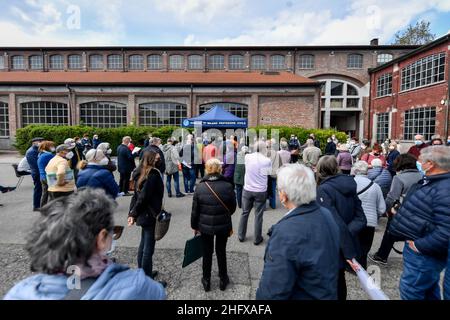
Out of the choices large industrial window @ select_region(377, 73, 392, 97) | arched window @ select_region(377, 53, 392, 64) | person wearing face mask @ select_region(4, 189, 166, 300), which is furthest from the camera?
arched window @ select_region(377, 53, 392, 64)

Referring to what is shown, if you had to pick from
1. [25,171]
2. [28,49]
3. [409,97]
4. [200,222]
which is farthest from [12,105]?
[409,97]

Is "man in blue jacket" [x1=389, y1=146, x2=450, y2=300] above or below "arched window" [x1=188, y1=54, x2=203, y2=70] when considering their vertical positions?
below

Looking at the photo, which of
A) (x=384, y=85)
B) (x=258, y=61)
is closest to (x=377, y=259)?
(x=384, y=85)

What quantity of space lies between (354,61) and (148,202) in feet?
117

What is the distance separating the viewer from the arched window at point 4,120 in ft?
73.3

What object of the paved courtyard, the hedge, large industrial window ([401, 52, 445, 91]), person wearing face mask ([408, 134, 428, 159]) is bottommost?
the paved courtyard

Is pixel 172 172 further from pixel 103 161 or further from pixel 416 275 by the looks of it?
pixel 416 275

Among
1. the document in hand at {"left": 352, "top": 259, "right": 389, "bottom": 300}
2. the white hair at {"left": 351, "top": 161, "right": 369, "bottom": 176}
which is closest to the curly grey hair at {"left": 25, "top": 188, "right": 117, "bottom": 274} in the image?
the document in hand at {"left": 352, "top": 259, "right": 389, "bottom": 300}

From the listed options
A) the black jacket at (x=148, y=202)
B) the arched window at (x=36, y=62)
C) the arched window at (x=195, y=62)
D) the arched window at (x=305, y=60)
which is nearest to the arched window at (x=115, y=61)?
the arched window at (x=36, y=62)

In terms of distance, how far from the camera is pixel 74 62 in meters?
32.5

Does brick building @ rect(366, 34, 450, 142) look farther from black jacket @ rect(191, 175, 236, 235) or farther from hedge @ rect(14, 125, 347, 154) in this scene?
black jacket @ rect(191, 175, 236, 235)

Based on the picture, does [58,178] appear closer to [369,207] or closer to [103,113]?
[369,207]

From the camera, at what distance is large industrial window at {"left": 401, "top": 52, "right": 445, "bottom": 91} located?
18.7 metres

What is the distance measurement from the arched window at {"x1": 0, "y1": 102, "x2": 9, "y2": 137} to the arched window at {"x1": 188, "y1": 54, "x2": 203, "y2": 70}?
19093mm
